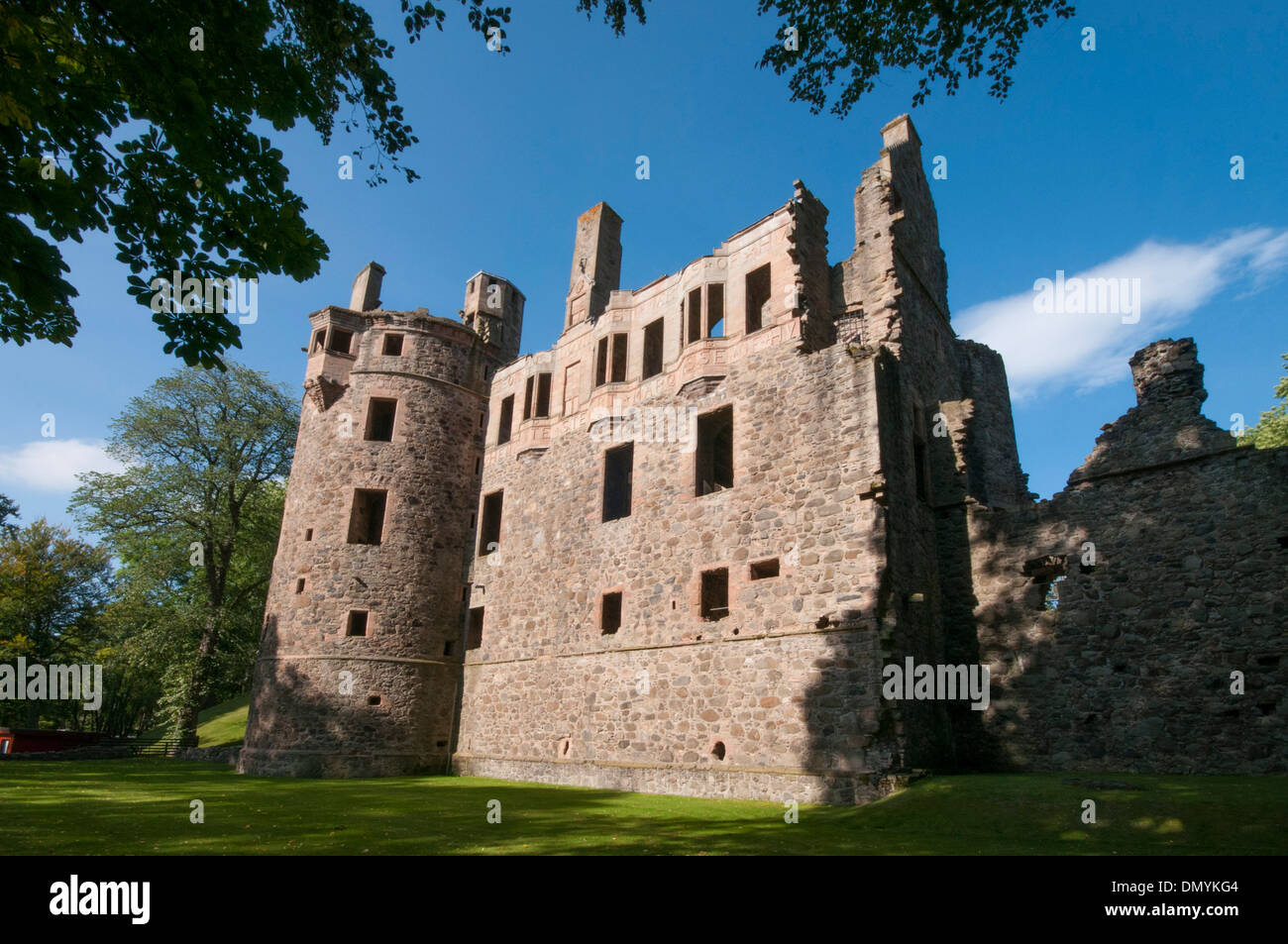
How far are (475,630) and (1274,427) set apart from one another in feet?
95.7

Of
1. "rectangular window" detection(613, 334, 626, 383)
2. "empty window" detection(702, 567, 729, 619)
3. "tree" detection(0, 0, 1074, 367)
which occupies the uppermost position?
"rectangular window" detection(613, 334, 626, 383)

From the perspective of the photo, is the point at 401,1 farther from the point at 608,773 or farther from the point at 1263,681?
the point at 1263,681

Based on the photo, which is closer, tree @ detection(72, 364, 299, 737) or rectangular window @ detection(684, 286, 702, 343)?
rectangular window @ detection(684, 286, 702, 343)

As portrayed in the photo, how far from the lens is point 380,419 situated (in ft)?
82.3

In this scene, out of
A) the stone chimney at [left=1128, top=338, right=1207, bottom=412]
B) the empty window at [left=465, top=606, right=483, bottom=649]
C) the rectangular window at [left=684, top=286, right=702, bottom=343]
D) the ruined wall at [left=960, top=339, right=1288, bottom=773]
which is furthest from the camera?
→ the empty window at [left=465, top=606, right=483, bottom=649]

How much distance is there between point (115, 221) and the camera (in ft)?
19.7

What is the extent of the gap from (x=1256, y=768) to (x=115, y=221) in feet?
55.3

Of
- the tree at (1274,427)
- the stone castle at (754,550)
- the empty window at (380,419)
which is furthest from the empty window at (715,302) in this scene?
the tree at (1274,427)

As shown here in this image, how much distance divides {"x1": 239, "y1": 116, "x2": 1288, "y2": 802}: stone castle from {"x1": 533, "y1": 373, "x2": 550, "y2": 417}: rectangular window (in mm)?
179

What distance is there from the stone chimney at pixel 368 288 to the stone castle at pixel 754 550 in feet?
7.77

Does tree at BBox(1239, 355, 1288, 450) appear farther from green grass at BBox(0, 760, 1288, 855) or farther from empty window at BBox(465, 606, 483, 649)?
empty window at BBox(465, 606, 483, 649)

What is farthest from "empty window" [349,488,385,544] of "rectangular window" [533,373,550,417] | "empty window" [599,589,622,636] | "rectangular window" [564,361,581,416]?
"empty window" [599,589,622,636]

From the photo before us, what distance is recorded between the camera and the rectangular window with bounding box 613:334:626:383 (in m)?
20.8
